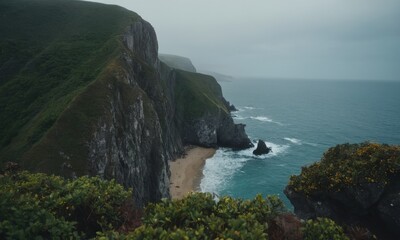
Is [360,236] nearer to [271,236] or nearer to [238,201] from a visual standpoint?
[271,236]

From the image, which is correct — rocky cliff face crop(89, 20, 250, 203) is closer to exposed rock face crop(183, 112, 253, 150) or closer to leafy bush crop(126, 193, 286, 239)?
exposed rock face crop(183, 112, 253, 150)

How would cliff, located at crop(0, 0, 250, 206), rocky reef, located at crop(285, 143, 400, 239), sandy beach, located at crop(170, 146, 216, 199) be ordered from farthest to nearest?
sandy beach, located at crop(170, 146, 216, 199), cliff, located at crop(0, 0, 250, 206), rocky reef, located at crop(285, 143, 400, 239)

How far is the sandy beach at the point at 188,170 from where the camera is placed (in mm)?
65312

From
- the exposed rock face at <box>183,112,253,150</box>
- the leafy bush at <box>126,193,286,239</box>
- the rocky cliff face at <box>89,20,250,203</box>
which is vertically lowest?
the exposed rock face at <box>183,112,253,150</box>

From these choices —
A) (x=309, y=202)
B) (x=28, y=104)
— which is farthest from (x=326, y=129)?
(x=28, y=104)

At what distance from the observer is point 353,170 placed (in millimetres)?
28844

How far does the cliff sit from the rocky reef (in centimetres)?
2788

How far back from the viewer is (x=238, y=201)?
47.9 ft

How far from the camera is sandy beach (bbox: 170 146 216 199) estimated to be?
65.3 metres

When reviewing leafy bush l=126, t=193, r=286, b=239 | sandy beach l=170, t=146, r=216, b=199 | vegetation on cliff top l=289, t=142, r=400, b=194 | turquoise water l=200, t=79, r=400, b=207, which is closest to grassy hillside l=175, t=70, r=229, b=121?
sandy beach l=170, t=146, r=216, b=199

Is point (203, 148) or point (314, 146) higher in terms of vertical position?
point (314, 146)

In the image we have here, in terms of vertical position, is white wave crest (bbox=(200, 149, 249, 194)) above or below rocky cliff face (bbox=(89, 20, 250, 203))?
below

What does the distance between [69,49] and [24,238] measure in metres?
72.8

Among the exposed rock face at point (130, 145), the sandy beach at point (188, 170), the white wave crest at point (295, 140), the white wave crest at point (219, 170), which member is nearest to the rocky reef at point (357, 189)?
the exposed rock face at point (130, 145)
